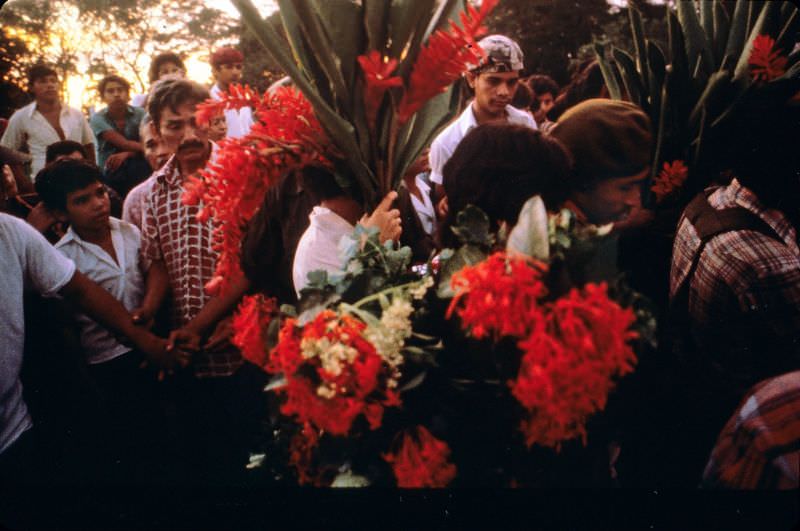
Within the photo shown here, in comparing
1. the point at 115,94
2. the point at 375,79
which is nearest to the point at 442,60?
the point at 375,79

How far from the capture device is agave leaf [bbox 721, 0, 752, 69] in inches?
66.8

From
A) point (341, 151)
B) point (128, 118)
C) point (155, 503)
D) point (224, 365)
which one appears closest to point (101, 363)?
point (224, 365)

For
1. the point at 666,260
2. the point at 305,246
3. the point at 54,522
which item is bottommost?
the point at 54,522

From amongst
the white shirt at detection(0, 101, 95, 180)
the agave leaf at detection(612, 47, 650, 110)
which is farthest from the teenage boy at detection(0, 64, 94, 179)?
the agave leaf at detection(612, 47, 650, 110)

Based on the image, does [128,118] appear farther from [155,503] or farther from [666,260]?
[666,260]

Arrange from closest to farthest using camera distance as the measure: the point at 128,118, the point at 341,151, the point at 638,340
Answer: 1. the point at 638,340
2. the point at 341,151
3. the point at 128,118

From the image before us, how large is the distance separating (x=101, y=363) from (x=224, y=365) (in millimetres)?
417

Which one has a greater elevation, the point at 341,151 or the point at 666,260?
the point at 341,151

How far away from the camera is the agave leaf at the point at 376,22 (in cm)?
162

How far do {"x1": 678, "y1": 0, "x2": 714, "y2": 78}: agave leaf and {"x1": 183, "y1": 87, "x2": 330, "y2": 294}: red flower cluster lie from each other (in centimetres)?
100

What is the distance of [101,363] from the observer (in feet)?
7.52

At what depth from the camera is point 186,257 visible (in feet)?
7.88

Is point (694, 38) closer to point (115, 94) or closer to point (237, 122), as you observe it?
point (237, 122)

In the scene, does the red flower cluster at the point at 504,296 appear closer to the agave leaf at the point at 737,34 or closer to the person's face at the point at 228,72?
the agave leaf at the point at 737,34
